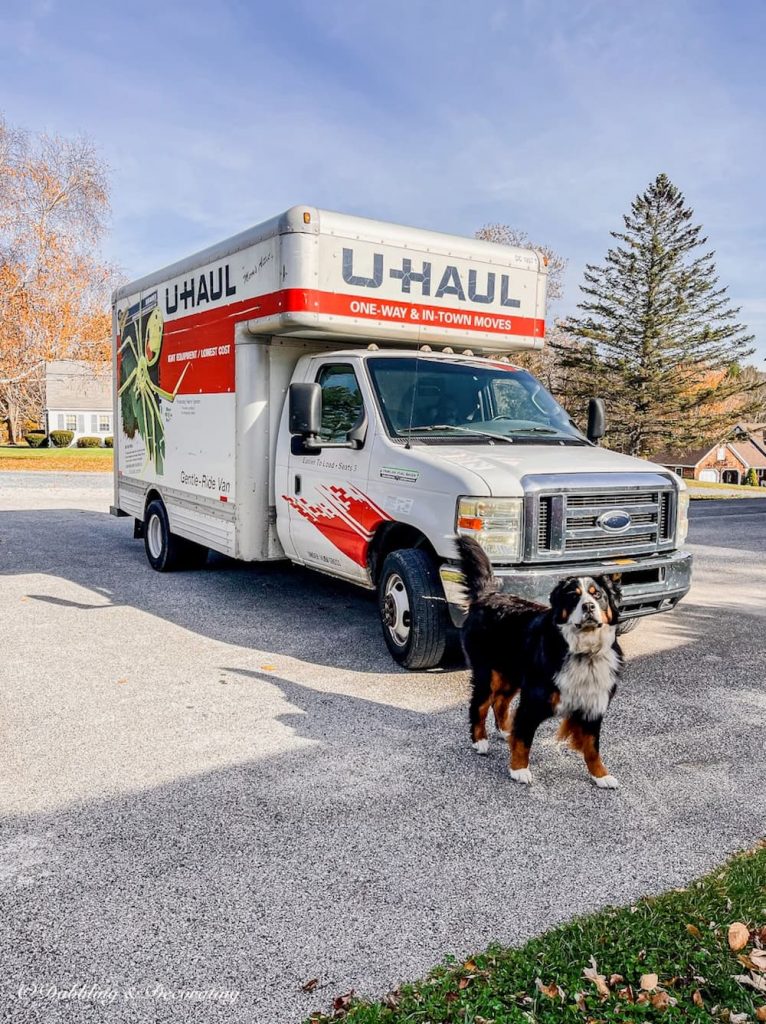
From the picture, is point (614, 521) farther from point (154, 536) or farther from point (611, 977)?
point (154, 536)

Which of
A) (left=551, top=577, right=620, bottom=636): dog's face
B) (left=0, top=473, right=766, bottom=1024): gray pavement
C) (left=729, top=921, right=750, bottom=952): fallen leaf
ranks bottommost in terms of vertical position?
(left=0, top=473, right=766, bottom=1024): gray pavement

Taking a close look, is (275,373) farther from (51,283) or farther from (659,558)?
(51,283)

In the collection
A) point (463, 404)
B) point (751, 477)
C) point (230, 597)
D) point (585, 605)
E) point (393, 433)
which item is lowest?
point (751, 477)

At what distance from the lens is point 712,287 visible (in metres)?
43.5

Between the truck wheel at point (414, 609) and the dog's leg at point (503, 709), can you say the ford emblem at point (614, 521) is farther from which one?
the dog's leg at point (503, 709)

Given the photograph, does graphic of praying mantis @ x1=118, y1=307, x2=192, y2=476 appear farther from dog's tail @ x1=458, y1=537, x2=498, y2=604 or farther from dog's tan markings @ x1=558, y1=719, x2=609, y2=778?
dog's tan markings @ x1=558, y1=719, x2=609, y2=778

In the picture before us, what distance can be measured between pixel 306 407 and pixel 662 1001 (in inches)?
190

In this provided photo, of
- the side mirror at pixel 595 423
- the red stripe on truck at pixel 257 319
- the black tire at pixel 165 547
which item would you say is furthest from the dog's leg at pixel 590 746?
the black tire at pixel 165 547

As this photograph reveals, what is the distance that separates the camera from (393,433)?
21.3 ft

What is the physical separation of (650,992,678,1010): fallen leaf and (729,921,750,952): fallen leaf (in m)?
0.39

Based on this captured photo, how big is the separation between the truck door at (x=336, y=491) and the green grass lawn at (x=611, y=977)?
3.76 meters

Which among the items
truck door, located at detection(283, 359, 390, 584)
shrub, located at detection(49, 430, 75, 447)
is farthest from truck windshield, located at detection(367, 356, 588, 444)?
shrub, located at detection(49, 430, 75, 447)

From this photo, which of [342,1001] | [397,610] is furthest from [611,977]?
[397,610]

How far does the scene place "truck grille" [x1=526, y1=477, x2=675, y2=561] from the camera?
5.63 m
